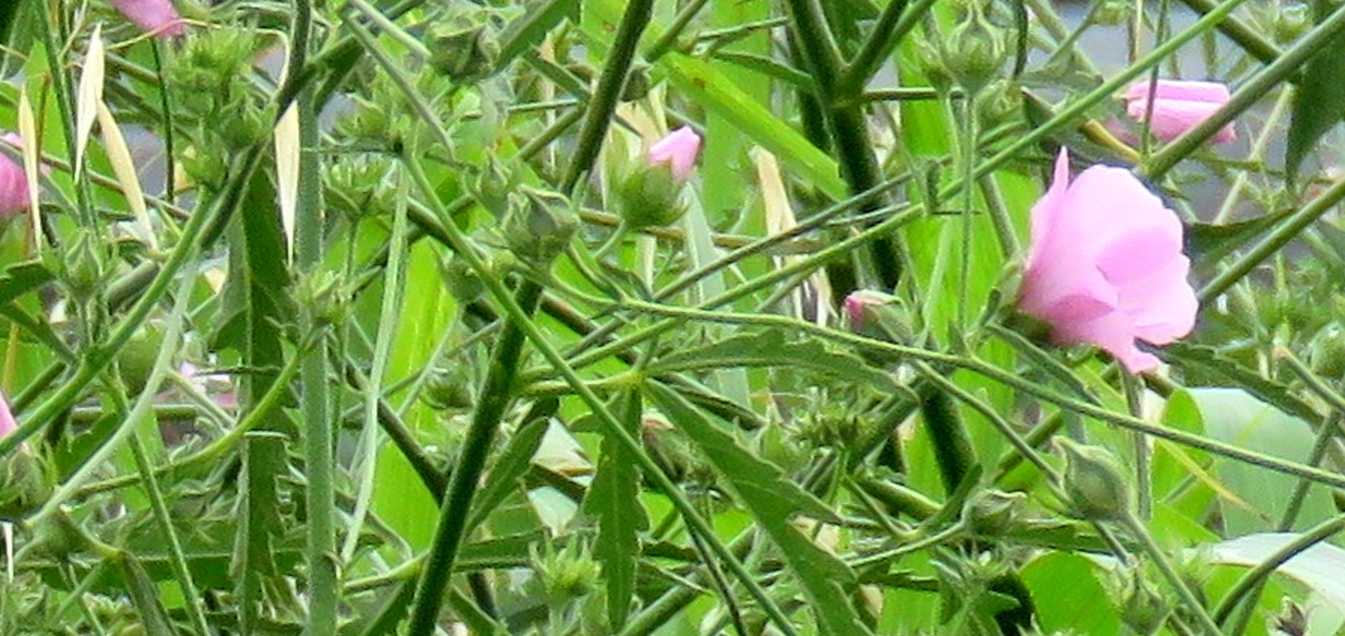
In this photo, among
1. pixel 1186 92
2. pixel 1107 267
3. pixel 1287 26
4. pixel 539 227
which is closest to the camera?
pixel 539 227

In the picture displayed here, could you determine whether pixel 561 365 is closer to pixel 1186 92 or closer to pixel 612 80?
pixel 612 80

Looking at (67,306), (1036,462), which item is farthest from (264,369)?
(1036,462)

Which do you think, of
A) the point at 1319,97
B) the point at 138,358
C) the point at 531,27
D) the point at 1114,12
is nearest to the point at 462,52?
the point at 531,27

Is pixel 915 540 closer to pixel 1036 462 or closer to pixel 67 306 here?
pixel 1036 462

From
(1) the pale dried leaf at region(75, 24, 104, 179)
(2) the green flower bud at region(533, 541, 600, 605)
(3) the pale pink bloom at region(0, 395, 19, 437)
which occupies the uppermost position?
(1) the pale dried leaf at region(75, 24, 104, 179)

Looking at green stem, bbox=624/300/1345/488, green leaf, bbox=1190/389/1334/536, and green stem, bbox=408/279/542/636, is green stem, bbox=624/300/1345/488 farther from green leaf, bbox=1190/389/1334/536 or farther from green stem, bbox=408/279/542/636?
green leaf, bbox=1190/389/1334/536

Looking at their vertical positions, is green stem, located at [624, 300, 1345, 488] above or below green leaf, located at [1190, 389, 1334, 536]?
above

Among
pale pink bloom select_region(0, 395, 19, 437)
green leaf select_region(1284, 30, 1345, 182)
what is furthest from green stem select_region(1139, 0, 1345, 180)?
pale pink bloom select_region(0, 395, 19, 437)
